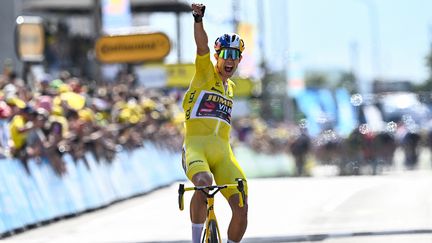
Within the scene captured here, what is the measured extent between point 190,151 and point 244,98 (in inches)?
1794

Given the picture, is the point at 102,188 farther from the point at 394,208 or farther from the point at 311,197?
the point at 394,208

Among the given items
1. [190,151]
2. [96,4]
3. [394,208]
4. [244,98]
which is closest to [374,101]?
[244,98]

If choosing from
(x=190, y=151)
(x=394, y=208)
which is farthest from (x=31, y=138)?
(x=190, y=151)

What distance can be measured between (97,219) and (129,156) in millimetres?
5902

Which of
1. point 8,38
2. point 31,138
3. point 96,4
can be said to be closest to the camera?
point 31,138

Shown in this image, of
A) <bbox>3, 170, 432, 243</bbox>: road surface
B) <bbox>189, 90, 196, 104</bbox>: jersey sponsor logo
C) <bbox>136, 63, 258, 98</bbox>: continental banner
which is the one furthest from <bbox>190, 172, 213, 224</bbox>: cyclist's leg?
<bbox>136, 63, 258, 98</bbox>: continental banner

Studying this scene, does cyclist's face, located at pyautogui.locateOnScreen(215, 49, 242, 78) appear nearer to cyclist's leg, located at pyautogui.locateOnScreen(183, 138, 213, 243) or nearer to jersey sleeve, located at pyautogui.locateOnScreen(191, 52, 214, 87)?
jersey sleeve, located at pyautogui.locateOnScreen(191, 52, 214, 87)

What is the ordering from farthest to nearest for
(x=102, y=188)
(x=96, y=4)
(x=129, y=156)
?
(x=96, y=4)
(x=129, y=156)
(x=102, y=188)

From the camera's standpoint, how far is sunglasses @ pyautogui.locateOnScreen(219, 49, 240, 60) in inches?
424

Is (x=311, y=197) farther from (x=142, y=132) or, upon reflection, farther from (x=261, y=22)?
(x=261, y=22)

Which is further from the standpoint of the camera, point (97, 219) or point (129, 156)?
point (129, 156)

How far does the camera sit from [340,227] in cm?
1612

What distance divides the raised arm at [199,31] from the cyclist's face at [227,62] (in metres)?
0.18

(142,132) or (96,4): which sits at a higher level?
(96,4)
